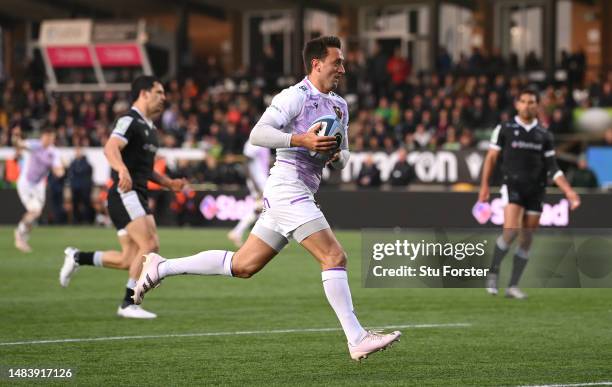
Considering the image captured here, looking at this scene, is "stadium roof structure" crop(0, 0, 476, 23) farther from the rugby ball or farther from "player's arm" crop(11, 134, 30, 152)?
the rugby ball

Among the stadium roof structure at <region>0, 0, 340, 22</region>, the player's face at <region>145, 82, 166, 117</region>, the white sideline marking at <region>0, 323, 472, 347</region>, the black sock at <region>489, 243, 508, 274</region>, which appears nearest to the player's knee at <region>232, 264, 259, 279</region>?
the white sideline marking at <region>0, 323, 472, 347</region>

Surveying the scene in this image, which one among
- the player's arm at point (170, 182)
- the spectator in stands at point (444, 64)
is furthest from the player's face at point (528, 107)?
the spectator in stands at point (444, 64)

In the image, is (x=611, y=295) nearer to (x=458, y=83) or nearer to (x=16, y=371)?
(x=16, y=371)

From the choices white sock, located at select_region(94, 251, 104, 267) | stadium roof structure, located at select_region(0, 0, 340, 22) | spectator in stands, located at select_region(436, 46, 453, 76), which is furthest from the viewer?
stadium roof structure, located at select_region(0, 0, 340, 22)

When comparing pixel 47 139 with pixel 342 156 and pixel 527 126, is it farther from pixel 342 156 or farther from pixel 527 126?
pixel 342 156

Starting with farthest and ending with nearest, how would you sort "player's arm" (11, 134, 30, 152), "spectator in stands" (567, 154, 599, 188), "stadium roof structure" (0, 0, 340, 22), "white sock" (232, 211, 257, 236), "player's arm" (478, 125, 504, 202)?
"stadium roof structure" (0, 0, 340, 22), "spectator in stands" (567, 154, 599, 188), "player's arm" (11, 134, 30, 152), "white sock" (232, 211, 257, 236), "player's arm" (478, 125, 504, 202)

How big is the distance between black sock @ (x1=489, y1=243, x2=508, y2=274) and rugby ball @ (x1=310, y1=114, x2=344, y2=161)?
6562mm

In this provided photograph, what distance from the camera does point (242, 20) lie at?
5106cm

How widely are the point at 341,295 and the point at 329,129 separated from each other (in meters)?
1.16

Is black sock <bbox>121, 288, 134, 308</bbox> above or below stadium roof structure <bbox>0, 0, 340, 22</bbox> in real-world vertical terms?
below

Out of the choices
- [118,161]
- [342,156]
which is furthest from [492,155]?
[342,156]

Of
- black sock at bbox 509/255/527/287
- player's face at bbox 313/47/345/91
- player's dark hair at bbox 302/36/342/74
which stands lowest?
black sock at bbox 509/255/527/287

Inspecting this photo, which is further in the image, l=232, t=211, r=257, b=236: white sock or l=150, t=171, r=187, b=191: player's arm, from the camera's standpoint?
l=232, t=211, r=257, b=236: white sock

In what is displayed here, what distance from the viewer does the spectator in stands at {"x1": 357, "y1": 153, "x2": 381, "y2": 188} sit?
1249 inches
